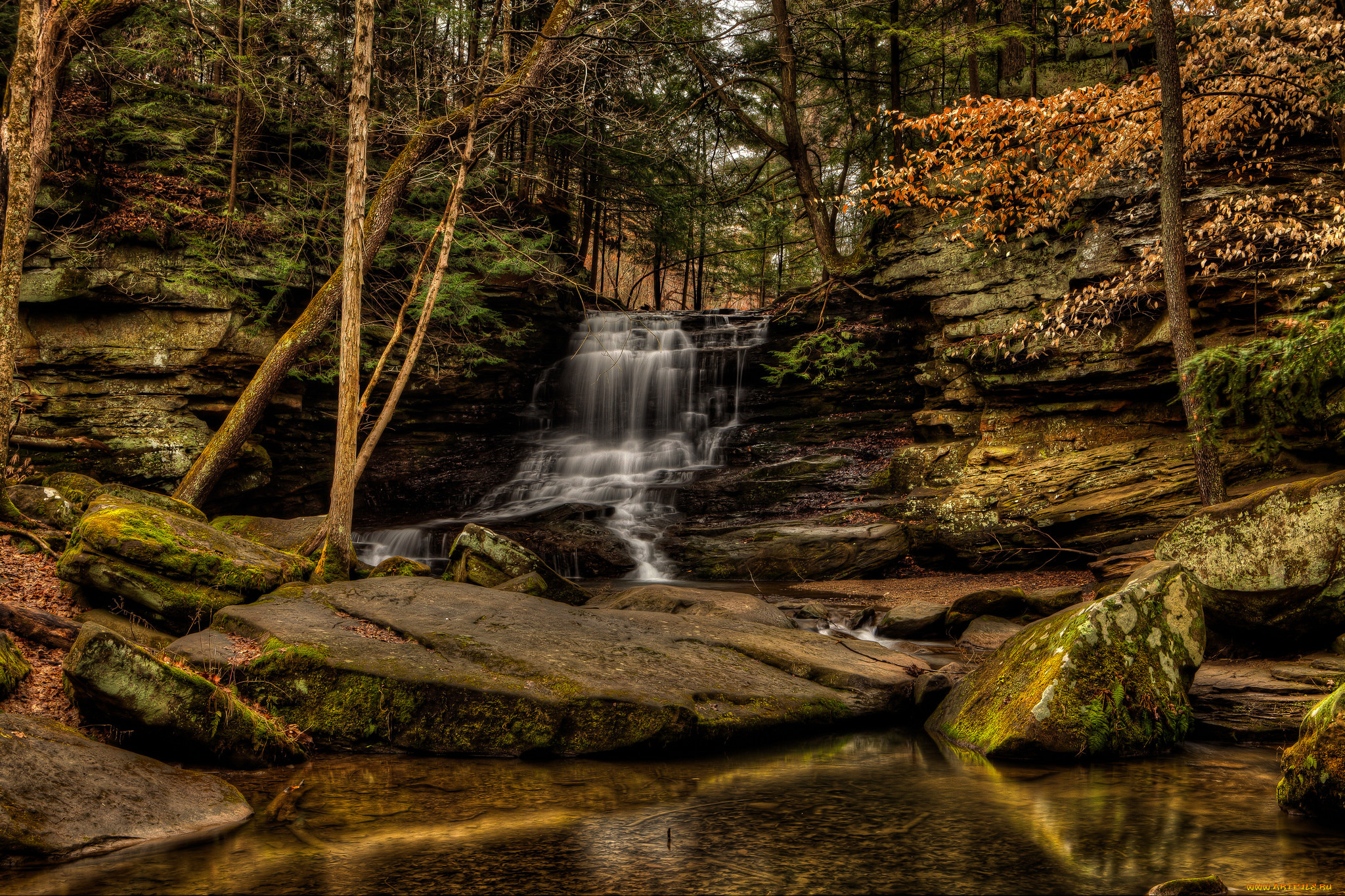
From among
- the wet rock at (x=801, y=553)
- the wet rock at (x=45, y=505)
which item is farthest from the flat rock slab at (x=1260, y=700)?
the wet rock at (x=45, y=505)

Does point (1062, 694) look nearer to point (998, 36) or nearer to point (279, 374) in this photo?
point (279, 374)

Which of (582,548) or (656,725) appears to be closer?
(656,725)

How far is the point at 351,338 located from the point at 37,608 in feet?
14.0

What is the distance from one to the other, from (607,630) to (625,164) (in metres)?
16.6

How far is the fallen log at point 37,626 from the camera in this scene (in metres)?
5.60

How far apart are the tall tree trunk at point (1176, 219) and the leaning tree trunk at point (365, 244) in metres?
8.13

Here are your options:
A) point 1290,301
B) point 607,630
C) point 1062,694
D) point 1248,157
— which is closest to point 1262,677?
point 1062,694

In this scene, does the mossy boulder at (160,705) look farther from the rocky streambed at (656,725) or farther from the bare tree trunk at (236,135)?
the bare tree trunk at (236,135)

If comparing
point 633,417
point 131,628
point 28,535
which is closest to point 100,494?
point 28,535

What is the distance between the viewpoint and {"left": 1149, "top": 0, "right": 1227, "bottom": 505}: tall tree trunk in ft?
30.2

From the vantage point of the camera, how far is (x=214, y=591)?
23.2ft

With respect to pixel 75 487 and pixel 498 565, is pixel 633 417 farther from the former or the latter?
pixel 75 487

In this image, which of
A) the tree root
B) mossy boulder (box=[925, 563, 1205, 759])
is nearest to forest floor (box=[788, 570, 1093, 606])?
mossy boulder (box=[925, 563, 1205, 759])

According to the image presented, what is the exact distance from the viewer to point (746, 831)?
4.16 meters
